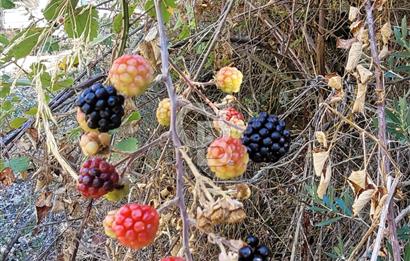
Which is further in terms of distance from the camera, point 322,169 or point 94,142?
point 322,169

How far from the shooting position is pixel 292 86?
159 centimetres

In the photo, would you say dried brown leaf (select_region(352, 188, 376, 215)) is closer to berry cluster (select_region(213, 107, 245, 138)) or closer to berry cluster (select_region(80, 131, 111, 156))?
berry cluster (select_region(213, 107, 245, 138))

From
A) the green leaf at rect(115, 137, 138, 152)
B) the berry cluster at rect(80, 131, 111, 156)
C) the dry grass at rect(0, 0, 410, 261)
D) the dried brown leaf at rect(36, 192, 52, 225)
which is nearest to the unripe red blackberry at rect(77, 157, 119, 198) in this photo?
the berry cluster at rect(80, 131, 111, 156)

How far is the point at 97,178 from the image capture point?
20.1 inches

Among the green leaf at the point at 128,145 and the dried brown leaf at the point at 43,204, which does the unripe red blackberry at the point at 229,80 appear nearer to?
the green leaf at the point at 128,145

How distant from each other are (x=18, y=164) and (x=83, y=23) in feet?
0.89

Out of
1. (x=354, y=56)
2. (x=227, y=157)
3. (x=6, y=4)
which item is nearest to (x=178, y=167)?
(x=227, y=157)

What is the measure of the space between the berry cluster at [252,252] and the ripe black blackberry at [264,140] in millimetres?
106

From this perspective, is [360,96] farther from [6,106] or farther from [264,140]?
[6,106]

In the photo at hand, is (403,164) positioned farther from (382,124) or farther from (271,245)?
(382,124)

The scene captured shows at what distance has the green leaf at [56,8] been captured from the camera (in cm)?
88

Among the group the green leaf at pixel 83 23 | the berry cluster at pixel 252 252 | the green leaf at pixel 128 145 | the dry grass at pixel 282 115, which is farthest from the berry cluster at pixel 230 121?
the dry grass at pixel 282 115

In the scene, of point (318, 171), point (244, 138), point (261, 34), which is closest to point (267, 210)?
point (261, 34)

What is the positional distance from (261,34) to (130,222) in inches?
43.5
